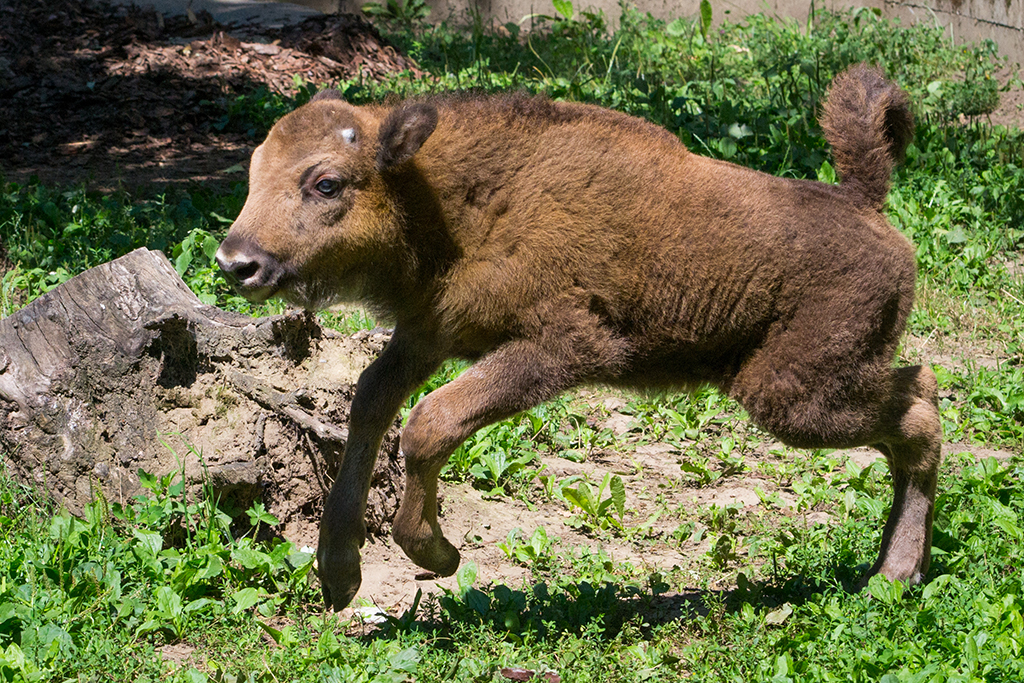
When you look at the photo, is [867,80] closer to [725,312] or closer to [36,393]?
[725,312]

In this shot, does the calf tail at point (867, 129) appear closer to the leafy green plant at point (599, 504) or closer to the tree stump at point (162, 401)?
the leafy green plant at point (599, 504)

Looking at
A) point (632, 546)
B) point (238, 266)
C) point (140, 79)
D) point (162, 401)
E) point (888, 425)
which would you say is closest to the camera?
point (238, 266)

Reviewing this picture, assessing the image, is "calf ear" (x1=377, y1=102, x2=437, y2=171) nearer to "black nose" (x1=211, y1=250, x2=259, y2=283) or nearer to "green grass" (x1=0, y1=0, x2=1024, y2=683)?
"black nose" (x1=211, y1=250, x2=259, y2=283)

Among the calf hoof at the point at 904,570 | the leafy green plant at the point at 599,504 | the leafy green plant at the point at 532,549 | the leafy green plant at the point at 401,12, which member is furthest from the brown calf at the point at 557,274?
the leafy green plant at the point at 401,12

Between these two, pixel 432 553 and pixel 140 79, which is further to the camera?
pixel 140 79

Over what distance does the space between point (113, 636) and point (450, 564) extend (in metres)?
1.45

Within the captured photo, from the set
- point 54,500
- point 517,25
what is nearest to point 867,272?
point 54,500

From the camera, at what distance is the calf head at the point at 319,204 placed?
4.16 meters

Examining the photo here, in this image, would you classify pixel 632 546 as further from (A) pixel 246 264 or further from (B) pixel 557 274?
(A) pixel 246 264

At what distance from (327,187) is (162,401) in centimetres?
164

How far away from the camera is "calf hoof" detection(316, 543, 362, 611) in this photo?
4461 mm

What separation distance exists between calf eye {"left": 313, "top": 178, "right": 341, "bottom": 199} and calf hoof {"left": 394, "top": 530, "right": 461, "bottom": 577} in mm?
1491

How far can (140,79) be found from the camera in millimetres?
11117

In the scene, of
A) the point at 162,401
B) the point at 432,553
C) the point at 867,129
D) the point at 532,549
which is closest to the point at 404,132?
the point at 432,553
